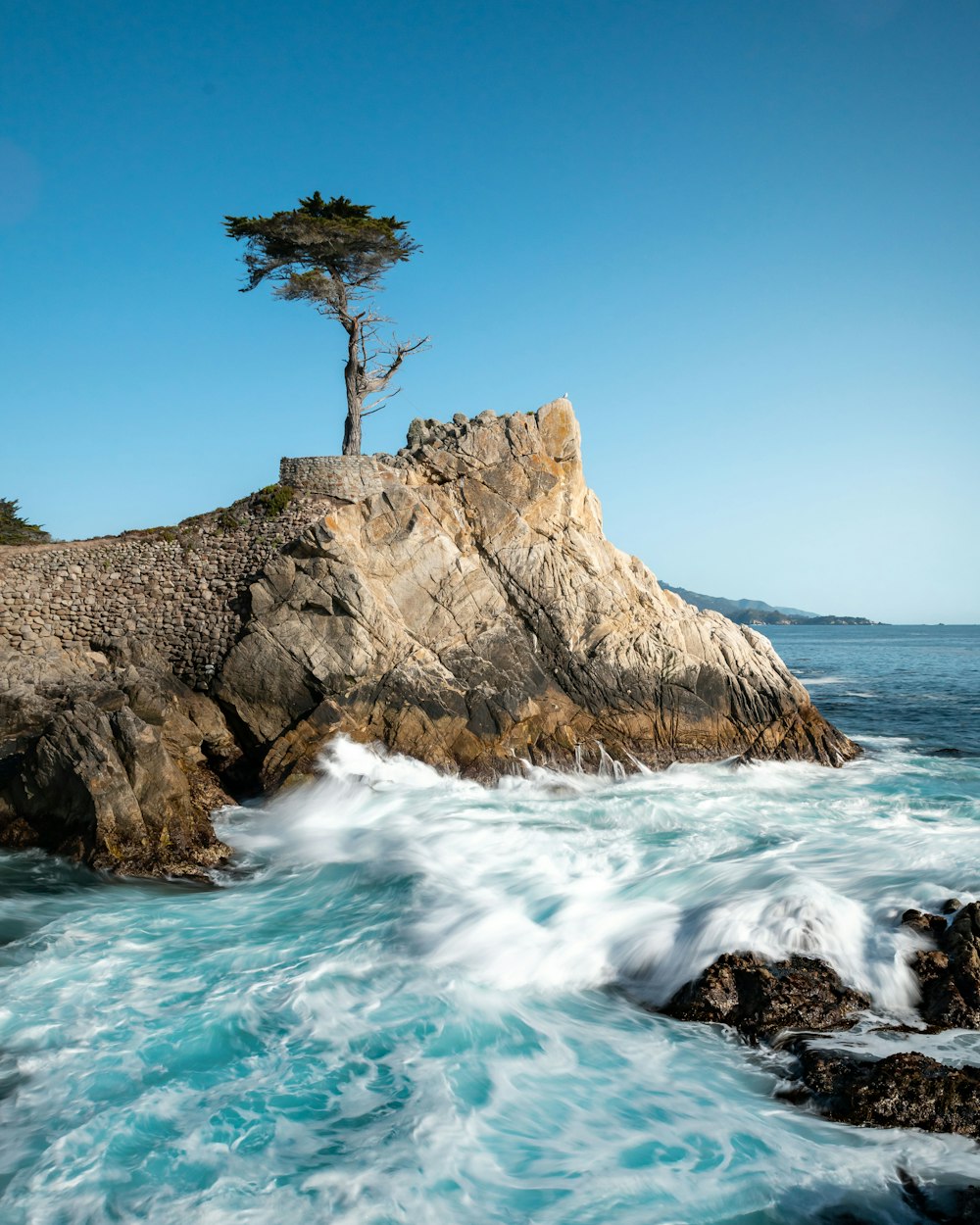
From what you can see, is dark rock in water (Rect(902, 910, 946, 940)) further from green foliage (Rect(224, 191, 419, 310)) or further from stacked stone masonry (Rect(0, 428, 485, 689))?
green foliage (Rect(224, 191, 419, 310))

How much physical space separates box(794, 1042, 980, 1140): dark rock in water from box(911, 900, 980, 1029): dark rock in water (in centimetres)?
119

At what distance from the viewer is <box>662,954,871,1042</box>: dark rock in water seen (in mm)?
8633

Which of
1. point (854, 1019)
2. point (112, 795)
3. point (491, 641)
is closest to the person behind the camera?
point (854, 1019)

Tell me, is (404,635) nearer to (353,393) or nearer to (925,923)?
(353,393)

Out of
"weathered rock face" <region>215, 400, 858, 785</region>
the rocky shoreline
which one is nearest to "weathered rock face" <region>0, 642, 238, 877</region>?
"weathered rock face" <region>215, 400, 858, 785</region>

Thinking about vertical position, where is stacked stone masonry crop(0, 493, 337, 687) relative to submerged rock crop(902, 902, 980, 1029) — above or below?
above

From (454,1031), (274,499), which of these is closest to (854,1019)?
(454,1031)

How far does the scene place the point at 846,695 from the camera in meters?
39.0

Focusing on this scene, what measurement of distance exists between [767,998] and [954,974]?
207 centimetres

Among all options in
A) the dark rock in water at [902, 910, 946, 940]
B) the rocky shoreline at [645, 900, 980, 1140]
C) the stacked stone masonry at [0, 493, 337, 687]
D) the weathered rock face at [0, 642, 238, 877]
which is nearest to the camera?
the rocky shoreline at [645, 900, 980, 1140]

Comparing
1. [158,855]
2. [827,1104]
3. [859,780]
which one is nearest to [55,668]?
[158,855]

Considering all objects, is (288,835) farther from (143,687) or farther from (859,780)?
(859,780)

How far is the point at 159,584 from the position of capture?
68.3 feet

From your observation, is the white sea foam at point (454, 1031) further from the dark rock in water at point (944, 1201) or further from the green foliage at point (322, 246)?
the green foliage at point (322, 246)
